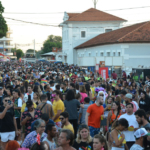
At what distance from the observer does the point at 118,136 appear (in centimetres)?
650

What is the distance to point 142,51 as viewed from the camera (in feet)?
125

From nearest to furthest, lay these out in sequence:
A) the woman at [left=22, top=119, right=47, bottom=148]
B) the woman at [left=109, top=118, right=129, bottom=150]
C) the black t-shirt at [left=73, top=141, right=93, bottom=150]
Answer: the black t-shirt at [left=73, top=141, right=93, bottom=150]
the woman at [left=22, top=119, right=47, bottom=148]
the woman at [left=109, top=118, right=129, bottom=150]

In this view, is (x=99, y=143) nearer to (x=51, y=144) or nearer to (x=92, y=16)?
(x=51, y=144)

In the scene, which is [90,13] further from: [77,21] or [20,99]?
[20,99]

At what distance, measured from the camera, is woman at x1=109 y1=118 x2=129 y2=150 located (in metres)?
6.39

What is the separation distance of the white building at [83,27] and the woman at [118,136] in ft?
176

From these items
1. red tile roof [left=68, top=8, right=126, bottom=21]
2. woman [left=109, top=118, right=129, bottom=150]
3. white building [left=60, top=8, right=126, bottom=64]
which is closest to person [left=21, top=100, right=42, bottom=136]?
woman [left=109, top=118, right=129, bottom=150]

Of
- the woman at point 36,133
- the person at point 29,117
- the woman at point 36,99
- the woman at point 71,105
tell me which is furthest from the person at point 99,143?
the woman at point 36,99

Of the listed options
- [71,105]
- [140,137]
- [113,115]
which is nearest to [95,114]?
[113,115]

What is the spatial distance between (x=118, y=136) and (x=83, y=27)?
5486 centimetres

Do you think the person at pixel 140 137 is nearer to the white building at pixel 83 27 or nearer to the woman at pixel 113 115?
the woman at pixel 113 115

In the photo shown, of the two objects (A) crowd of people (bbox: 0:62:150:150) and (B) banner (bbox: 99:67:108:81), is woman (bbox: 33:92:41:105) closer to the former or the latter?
(A) crowd of people (bbox: 0:62:150:150)

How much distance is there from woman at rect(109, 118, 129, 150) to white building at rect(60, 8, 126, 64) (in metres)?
53.6

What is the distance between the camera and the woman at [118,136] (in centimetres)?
639
